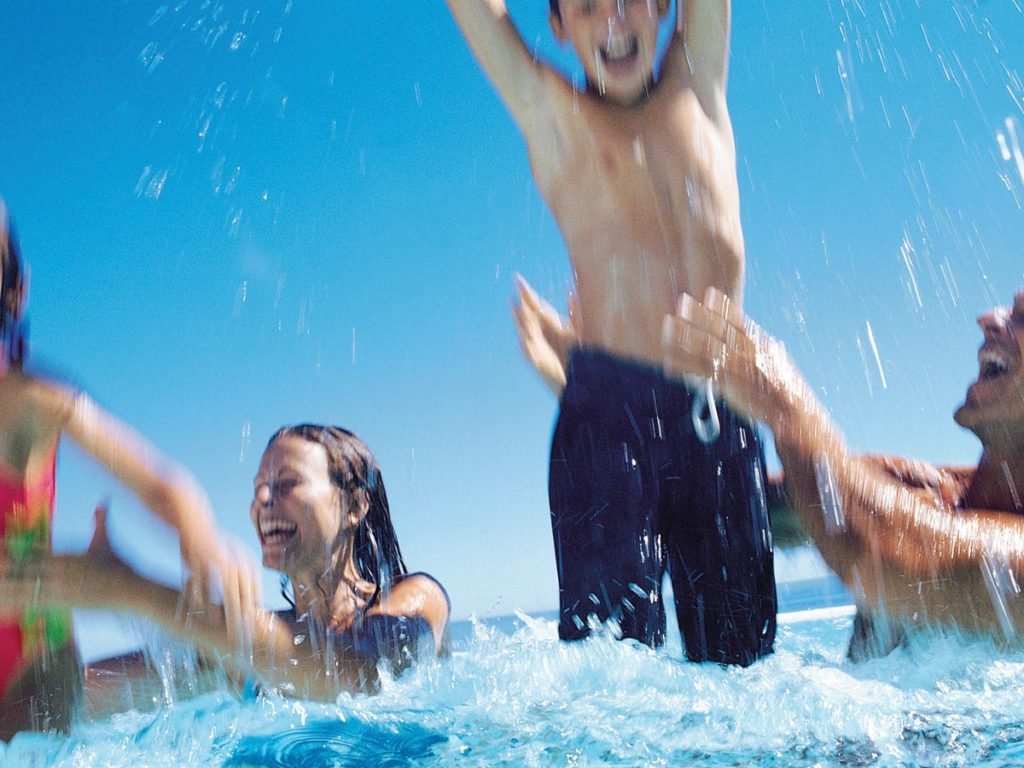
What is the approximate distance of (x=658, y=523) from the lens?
2.92 metres

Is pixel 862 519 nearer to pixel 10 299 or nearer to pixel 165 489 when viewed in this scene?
pixel 165 489

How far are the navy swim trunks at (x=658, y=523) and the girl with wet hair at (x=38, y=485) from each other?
3.99ft

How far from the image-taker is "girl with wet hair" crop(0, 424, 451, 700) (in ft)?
7.90


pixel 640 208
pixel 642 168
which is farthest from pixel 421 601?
pixel 642 168

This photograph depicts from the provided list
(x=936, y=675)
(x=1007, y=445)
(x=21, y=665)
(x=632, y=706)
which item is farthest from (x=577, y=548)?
(x=21, y=665)

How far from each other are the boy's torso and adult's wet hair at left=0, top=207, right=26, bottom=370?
1.95 m

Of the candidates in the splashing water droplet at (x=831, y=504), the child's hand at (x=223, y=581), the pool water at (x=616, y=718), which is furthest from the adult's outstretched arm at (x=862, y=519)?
the child's hand at (x=223, y=581)

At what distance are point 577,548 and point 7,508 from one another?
199 cm

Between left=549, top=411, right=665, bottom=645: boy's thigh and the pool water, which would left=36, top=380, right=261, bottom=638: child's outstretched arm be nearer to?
the pool water

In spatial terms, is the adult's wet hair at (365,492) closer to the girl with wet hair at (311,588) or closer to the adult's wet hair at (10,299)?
the girl with wet hair at (311,588)

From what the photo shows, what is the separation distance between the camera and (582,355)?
10.1 feet

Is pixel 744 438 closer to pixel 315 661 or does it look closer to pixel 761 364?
pixel 761 364

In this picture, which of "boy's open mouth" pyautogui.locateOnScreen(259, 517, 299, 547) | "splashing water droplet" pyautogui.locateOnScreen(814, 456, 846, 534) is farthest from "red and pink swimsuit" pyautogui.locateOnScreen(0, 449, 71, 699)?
"splashing water droplet" pyautogui.locateOnScreen(814, 456, 846, 534)

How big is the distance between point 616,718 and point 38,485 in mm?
2218
